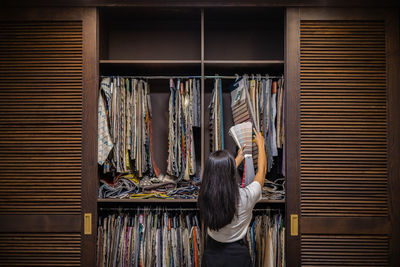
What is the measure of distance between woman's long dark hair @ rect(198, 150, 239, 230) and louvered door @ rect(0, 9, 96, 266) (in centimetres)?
87

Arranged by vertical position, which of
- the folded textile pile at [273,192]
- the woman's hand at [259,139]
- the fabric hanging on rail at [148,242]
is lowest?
the fabric hanging on rail at [148,242]

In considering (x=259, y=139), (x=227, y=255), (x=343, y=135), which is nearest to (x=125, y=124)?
(x=259, y=139)

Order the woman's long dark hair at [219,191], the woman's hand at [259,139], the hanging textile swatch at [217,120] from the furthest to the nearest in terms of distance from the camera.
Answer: the hanging textile swatch at [217,120], the woman's hand at [259,139], the woman's long dark hair at [219,191]

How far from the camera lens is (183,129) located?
2123 mm

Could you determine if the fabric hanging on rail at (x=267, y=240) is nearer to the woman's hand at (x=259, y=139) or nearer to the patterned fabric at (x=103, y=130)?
the woman's hand at (x=259, y=139)

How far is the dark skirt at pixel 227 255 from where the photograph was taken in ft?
5.32

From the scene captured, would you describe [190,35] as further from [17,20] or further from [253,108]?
[17,20]

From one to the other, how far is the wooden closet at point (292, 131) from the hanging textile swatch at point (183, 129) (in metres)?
0.28

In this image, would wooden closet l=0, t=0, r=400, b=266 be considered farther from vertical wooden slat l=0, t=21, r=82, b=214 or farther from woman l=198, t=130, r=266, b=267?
woman l=198, t=130, r=266, b=267

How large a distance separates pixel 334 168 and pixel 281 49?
1.10 metres

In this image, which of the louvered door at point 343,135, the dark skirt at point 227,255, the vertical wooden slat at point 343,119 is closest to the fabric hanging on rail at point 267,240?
the louvered door at point 343,135

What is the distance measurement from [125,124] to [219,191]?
935 mm

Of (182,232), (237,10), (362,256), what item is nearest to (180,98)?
(237,10)

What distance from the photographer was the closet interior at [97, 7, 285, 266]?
2.05 meters
